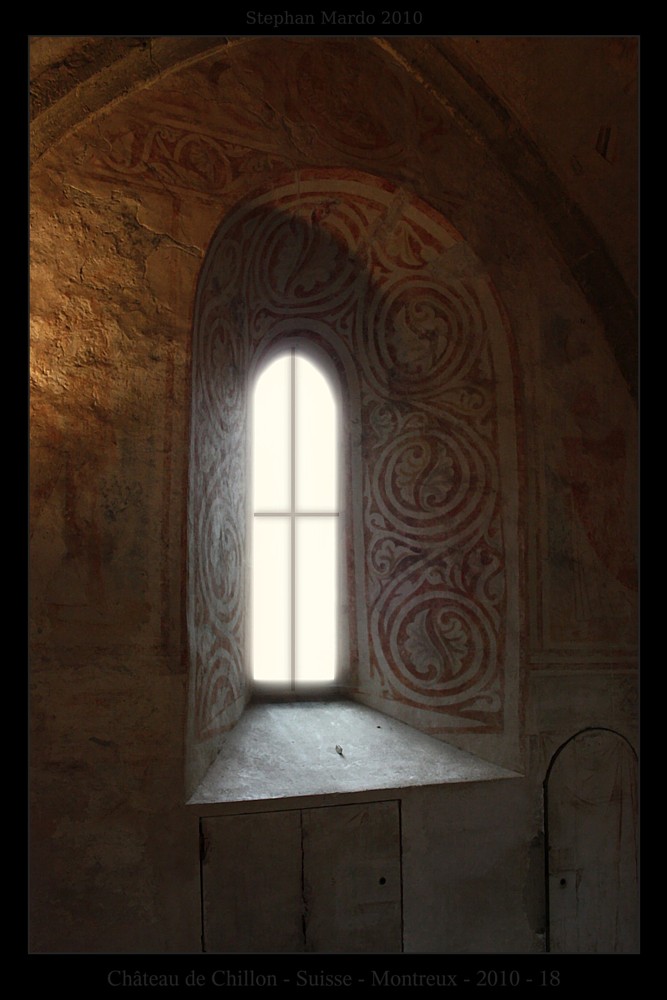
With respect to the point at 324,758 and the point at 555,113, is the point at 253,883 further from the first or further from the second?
the point at 555,113

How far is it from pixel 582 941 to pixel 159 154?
3521 mm

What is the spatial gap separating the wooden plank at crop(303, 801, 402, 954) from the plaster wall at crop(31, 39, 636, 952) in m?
0.11

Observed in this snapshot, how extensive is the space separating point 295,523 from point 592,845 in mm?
1887

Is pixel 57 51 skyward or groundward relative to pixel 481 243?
skyward

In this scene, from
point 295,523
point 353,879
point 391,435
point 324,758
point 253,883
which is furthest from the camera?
point 295,523

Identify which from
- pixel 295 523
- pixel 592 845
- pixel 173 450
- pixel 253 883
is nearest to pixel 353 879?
pixel 253 883

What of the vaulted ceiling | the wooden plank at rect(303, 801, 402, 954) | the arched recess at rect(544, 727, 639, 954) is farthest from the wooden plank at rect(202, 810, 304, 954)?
→ the vaulted ceiling

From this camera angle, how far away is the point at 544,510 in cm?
291

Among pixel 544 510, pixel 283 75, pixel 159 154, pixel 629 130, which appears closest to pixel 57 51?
pixel 159 154

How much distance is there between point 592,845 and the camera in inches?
110

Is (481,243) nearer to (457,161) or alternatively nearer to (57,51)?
(457,161)

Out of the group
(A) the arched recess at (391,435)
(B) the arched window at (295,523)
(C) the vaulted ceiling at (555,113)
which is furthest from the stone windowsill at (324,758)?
(C) the vaulted ceiling at (555,113)

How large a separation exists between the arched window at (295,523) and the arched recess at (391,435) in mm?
116

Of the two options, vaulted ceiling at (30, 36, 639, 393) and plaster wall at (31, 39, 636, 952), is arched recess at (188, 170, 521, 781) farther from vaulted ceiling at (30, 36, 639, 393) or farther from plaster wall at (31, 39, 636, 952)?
vaulted ceiling at (30, 36, 639, 393)
